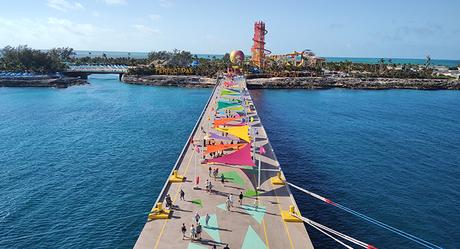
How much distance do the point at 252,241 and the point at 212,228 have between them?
3.64 metres

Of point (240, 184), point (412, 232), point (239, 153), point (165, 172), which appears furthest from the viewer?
point (165, 172)

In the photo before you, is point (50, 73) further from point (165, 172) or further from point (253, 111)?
point (165, 172)

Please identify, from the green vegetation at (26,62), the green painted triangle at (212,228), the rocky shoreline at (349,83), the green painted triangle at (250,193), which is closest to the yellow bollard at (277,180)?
the green painted triangle at (250,193)

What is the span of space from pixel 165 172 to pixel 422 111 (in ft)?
269

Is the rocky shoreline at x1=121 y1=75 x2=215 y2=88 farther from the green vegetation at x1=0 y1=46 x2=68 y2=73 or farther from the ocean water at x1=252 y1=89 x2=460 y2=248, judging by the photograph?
the ocean water at x1=252 y1=89 x2=460 y2=248

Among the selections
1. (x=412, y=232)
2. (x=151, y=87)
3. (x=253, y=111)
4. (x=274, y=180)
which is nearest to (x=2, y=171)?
(x=274, y=180)

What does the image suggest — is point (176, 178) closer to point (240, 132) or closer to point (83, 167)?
point (240, 132)

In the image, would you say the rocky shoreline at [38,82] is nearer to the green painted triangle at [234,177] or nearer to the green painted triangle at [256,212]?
the green painted triangle at [234,177]

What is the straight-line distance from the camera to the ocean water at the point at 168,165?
3619 cm

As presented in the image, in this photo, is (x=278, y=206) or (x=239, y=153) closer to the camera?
(x=278, y=206)

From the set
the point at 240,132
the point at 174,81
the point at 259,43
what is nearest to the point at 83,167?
the point at 240,132

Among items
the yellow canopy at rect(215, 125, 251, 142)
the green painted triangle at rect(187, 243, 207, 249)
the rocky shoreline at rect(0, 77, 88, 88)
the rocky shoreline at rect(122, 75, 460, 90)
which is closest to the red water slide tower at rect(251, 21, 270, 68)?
the rocky shoreline at rect(122, 75, 460, 90)

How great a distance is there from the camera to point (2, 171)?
4944 centimetres

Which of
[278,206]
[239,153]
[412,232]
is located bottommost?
[412,232]
